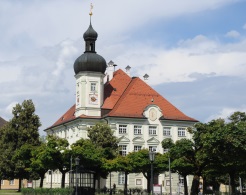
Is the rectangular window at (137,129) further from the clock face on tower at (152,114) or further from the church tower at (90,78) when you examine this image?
the church tower at (90,78)

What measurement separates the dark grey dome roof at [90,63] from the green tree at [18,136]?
11.1 m

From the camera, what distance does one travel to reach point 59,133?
→ 94312mm

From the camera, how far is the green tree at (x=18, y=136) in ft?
236

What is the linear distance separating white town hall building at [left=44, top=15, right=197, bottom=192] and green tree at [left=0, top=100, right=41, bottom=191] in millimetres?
8868

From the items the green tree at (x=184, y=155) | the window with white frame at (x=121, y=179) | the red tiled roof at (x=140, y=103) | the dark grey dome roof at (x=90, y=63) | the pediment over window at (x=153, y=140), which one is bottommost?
the window with white frame at (x=121, y=179)

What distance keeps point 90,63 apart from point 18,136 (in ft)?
56.1

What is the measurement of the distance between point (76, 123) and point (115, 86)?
9.75 m

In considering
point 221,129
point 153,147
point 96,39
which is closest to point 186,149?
point 221,129

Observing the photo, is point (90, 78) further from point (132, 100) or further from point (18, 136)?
point (18, 136)

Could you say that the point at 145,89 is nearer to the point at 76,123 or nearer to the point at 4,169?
the point at 76,123

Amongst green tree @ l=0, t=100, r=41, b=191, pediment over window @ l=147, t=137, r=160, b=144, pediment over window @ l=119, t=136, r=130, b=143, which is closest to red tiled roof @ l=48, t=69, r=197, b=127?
pediment over window @ l=119, t=136, r=130, b=143

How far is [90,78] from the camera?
82.8m

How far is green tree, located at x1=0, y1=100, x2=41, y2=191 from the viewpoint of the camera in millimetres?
71894

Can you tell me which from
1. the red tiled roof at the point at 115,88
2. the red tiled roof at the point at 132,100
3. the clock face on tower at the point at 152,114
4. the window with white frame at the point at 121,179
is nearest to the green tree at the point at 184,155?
the window with white frame at the point at 121,179
